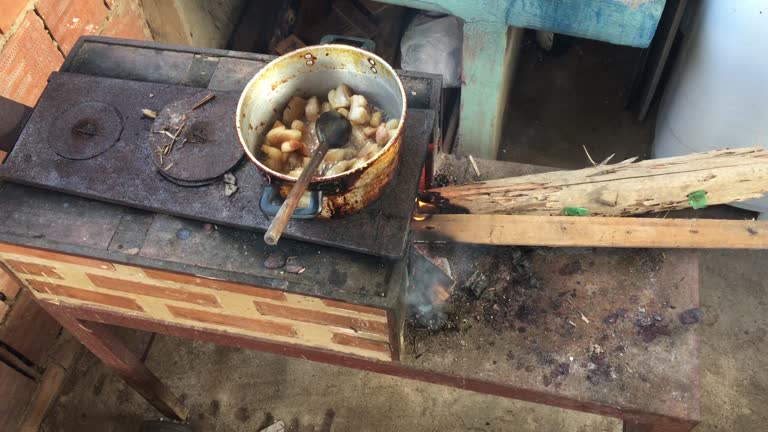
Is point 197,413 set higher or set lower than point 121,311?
lower

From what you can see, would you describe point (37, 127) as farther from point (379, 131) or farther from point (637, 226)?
point (637, 226)

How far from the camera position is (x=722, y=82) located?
297 cm

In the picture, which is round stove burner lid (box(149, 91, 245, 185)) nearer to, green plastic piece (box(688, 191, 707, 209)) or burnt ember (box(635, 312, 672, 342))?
burnt ember (box(635, 312, 672, 342))

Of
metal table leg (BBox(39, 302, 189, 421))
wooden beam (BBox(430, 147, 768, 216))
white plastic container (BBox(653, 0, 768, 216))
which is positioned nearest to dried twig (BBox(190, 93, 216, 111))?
wooden beam (BBox(430, 147, 768, 216))

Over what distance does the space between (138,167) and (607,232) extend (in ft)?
5.21

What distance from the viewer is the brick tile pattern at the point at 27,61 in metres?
2.67

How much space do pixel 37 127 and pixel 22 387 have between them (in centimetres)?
164

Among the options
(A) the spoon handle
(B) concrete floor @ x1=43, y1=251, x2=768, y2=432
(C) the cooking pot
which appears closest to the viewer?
(A) the spoon handle

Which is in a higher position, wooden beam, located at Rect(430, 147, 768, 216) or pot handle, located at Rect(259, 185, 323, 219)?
pot handle, located at Rect(259, 185, 323, 219)

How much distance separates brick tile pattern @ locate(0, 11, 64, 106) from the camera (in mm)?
2666

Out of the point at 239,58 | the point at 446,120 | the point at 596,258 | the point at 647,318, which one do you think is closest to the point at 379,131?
the point at 239,58

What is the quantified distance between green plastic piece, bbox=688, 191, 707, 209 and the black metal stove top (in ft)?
3.34

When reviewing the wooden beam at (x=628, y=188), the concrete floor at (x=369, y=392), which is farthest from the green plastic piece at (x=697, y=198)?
the concrete floor at (x=369, y=392)

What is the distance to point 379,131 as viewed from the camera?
1804mm
